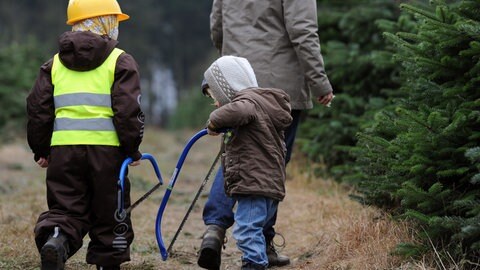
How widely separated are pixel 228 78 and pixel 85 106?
0.81 meters

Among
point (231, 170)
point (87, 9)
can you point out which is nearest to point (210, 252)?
point (231, 170)

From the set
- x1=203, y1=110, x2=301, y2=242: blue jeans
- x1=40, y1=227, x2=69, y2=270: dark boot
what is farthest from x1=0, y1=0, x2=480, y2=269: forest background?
x1=40, y1=227, x2=69, y2=270: dark boot

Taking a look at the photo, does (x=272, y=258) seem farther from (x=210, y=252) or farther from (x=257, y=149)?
(x=257, y=149)

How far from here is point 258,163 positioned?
4309 millimetres

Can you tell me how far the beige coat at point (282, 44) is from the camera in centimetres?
490

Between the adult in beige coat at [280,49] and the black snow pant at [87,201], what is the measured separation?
0.70 meters

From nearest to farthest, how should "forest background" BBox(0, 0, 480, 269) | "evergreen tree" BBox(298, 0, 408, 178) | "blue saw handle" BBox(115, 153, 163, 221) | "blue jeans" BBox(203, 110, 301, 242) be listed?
"blue saw handle" BBox(115, 153, 163, 221)
"forest background" BBox(0, 0, 480, 269)
"blue jeans" BBox(203, 110, 301, 242)
"evergreen tree" BBox(298, 0, 408, 178)

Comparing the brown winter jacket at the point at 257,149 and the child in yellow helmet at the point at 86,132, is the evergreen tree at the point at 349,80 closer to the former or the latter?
the brown winter jacket at the point at 257,149

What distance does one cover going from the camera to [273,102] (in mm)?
4398

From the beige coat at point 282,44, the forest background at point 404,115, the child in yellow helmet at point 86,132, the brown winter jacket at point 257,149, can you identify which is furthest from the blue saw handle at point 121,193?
the forest background at point 404,115

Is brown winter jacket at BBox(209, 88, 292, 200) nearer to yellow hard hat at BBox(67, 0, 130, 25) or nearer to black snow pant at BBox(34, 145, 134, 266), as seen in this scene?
black snow pant at BBox(34, 145, 134, 266)

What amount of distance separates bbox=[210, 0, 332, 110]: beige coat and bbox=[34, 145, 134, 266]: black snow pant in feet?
3.82

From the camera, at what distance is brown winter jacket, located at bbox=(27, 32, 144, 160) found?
13.8 ft

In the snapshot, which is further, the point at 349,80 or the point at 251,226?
the point at 349,80
